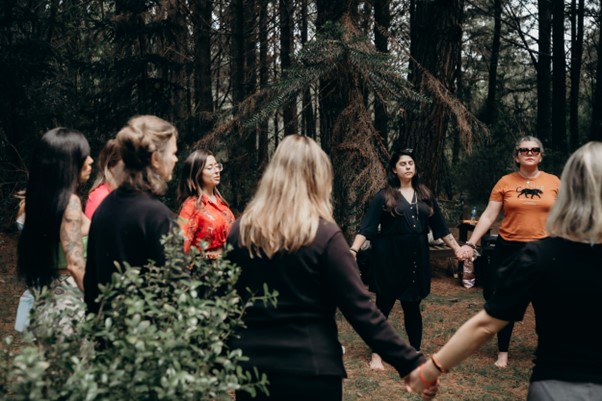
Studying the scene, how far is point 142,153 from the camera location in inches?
135

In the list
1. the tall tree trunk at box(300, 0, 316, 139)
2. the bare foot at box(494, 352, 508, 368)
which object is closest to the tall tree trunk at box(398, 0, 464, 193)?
the tall tree trunk at box(300, 0, 316, 139)

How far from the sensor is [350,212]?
9922mm

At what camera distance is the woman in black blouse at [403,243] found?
6832mm

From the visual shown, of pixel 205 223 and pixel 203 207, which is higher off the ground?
pixel 203 207

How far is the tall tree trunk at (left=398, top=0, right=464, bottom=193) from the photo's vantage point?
36.5ft

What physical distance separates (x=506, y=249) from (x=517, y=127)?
1785 cm

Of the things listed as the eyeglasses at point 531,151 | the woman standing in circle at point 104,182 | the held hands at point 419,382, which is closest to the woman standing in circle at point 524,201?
the eyeglasses at point 531,151

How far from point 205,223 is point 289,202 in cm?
280

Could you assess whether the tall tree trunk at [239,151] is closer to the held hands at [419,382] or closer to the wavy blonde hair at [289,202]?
the wavy blonde hair at [289,202]

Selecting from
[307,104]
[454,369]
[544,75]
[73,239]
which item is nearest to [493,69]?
[544,75]

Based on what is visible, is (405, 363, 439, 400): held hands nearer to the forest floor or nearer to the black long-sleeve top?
the black long-sleeve top

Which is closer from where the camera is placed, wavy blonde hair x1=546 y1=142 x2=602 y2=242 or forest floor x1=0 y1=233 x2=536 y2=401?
wavy blonde hair x1=546 y1=142 x2=602 y2=242

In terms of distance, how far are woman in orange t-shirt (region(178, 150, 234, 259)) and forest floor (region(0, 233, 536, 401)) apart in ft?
6.02

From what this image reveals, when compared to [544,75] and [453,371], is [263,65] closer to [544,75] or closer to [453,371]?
[544,75]
